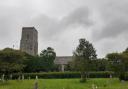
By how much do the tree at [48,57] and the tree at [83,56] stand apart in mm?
36836

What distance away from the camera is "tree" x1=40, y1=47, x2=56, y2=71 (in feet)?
310

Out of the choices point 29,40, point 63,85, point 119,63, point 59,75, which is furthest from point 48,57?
point 63,85

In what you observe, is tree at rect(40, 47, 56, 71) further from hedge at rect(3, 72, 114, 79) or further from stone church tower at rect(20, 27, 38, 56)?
stone church tower at rect(20, 27, 38, 56)

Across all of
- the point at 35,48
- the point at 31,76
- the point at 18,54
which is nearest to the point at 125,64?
the point at 18,54

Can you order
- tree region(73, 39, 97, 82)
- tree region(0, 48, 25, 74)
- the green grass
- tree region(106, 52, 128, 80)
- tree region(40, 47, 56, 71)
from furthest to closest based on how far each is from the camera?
1. tree region(40, 47, 56, 71)
2. tree region(73, 39, 97, 82)
3. tree region(106, 52, 128, 80)
4. tree region(0, 48, 25, 74)
5. the green grass

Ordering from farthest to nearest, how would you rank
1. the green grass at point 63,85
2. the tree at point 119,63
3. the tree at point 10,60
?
the tree at point 119,63
the tree at point 10,60
the green grass at point 63,85

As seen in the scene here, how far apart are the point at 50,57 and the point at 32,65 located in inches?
452

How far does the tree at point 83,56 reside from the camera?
55.6 meters

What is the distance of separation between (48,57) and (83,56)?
141ft

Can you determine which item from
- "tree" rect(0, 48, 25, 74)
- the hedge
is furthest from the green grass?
the hedge

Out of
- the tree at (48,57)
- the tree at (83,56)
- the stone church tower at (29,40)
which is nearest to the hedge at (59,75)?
the tree at (83,56)

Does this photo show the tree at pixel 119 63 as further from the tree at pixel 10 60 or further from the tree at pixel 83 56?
the tree at pixel 10 60

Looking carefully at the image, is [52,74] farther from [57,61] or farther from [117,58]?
[57,61]

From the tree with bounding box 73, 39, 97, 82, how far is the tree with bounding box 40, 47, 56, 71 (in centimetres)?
3684
